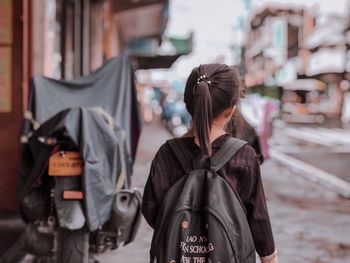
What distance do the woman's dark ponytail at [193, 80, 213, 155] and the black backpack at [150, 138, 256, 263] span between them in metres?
0.09


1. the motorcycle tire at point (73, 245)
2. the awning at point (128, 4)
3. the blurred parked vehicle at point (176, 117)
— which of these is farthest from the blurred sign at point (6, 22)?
the blurred parked vehicle at point (176, 117)

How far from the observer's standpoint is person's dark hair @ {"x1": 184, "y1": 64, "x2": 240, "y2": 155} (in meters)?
2.39

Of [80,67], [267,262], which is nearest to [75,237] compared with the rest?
[267,262]

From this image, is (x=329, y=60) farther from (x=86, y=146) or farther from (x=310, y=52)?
(x=86, y=146)

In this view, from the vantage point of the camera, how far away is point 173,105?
83.6ft

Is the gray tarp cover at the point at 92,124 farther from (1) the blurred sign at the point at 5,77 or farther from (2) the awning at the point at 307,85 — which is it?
(2) the awning at the point at 307,85

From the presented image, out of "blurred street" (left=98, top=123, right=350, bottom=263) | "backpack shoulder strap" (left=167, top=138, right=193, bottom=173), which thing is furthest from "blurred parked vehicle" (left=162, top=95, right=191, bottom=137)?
"backpack shoulder strap" (left=167, top=138, right=193, bottom=173)

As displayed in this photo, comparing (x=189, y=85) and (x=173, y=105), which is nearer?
(x=189, y=85)

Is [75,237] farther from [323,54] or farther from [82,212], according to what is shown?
[323,54]

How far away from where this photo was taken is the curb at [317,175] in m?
10.4

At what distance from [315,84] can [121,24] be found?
1125 inches

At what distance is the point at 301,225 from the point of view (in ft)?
23.2

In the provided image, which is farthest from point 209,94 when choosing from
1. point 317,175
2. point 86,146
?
Answer: point 317,175

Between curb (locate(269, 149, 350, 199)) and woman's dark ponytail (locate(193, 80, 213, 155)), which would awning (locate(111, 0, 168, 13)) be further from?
woman's dark ponytail (locate(193, 80, 213, 155))
